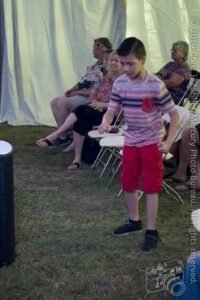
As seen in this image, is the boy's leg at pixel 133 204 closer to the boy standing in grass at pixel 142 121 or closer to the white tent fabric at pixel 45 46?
the boy standing in grass at pixel 142 121

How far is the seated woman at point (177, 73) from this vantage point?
6.05m

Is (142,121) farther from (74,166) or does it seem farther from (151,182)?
(74,166)

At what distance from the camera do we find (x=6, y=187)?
332 cm

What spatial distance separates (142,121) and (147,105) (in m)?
0.11

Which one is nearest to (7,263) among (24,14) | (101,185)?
(101,185)

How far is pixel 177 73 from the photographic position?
6176 mm

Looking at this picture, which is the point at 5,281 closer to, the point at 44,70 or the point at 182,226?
the point at 182,226

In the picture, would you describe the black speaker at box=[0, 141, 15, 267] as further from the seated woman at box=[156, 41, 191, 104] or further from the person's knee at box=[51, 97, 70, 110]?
the person's knee at box=[51, 97, 70, 110]

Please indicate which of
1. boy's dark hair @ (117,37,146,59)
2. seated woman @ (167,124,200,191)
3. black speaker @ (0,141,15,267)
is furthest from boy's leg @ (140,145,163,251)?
seated woman @ (167,124,200,191)

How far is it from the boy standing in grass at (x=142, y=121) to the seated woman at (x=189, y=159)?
1.37 metres

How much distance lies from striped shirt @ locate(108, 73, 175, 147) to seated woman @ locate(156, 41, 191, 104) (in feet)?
7.80

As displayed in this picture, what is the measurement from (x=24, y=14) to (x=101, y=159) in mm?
3374

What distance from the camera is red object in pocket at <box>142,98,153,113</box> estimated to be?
3.63m

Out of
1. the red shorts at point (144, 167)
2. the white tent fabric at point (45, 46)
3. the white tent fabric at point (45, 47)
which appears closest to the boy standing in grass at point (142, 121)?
the red shorts at point (144, 167)
